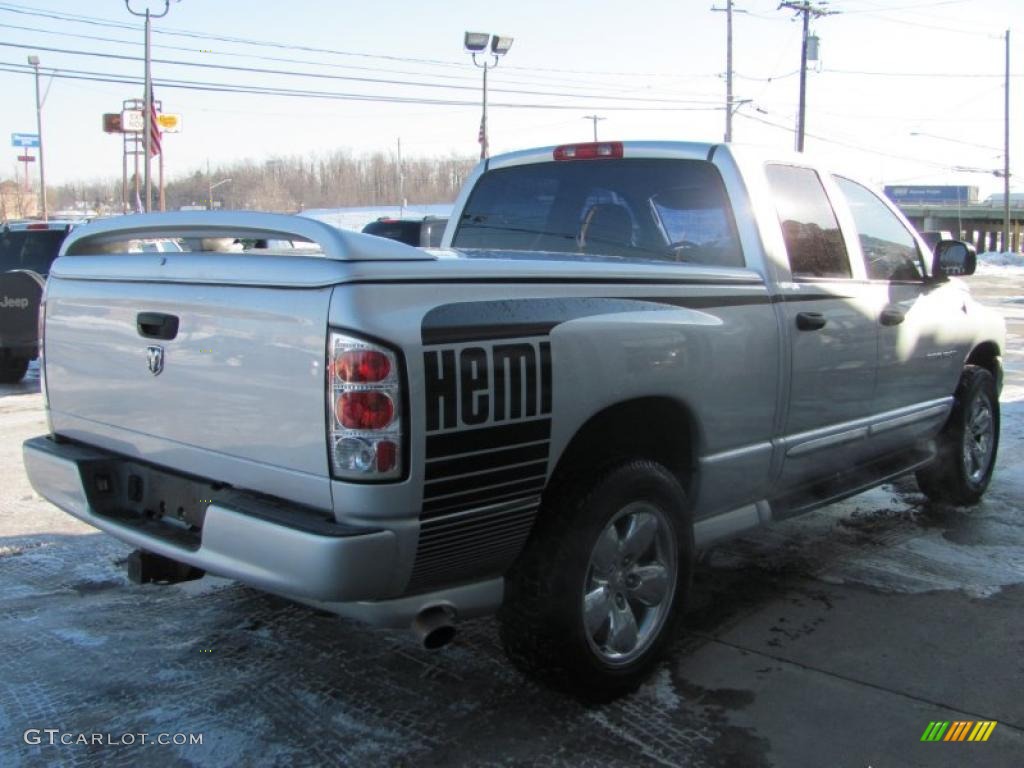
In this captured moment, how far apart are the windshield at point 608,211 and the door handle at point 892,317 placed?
1056 millimetres

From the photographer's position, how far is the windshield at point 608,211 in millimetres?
4082

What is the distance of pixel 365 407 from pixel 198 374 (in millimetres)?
684

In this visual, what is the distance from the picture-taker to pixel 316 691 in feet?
11.0

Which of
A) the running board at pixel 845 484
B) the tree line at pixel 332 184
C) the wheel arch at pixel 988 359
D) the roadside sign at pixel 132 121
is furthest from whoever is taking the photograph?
the tree line at pixel 332 184

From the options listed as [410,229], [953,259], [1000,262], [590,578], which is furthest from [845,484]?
[1000,262]

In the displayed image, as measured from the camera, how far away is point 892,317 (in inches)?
182

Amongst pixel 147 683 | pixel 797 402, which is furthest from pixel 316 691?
pixel 797 402

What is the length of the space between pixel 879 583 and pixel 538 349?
265 centimetres

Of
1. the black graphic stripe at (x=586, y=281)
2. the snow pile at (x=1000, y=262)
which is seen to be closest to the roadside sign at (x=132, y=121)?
the black graphic stripe at (x=586, y=281)

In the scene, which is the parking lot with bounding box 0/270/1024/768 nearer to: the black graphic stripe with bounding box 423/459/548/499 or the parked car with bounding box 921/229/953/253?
the black graphic stripe with bounding box 423/459/548/499

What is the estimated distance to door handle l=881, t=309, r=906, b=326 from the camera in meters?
4.56

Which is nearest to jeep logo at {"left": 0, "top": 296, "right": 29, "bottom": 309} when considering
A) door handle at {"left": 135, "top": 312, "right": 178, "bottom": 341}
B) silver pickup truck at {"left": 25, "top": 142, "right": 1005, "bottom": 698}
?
silver pickup truck at {"left": 25, "top": 142, "right": 1005, "bottom": 698}

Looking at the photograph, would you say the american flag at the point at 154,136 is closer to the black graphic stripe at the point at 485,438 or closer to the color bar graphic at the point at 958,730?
the black graphic stripe at the point at 485,438

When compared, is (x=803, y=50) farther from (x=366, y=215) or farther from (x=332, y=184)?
(x=332, y=184)
